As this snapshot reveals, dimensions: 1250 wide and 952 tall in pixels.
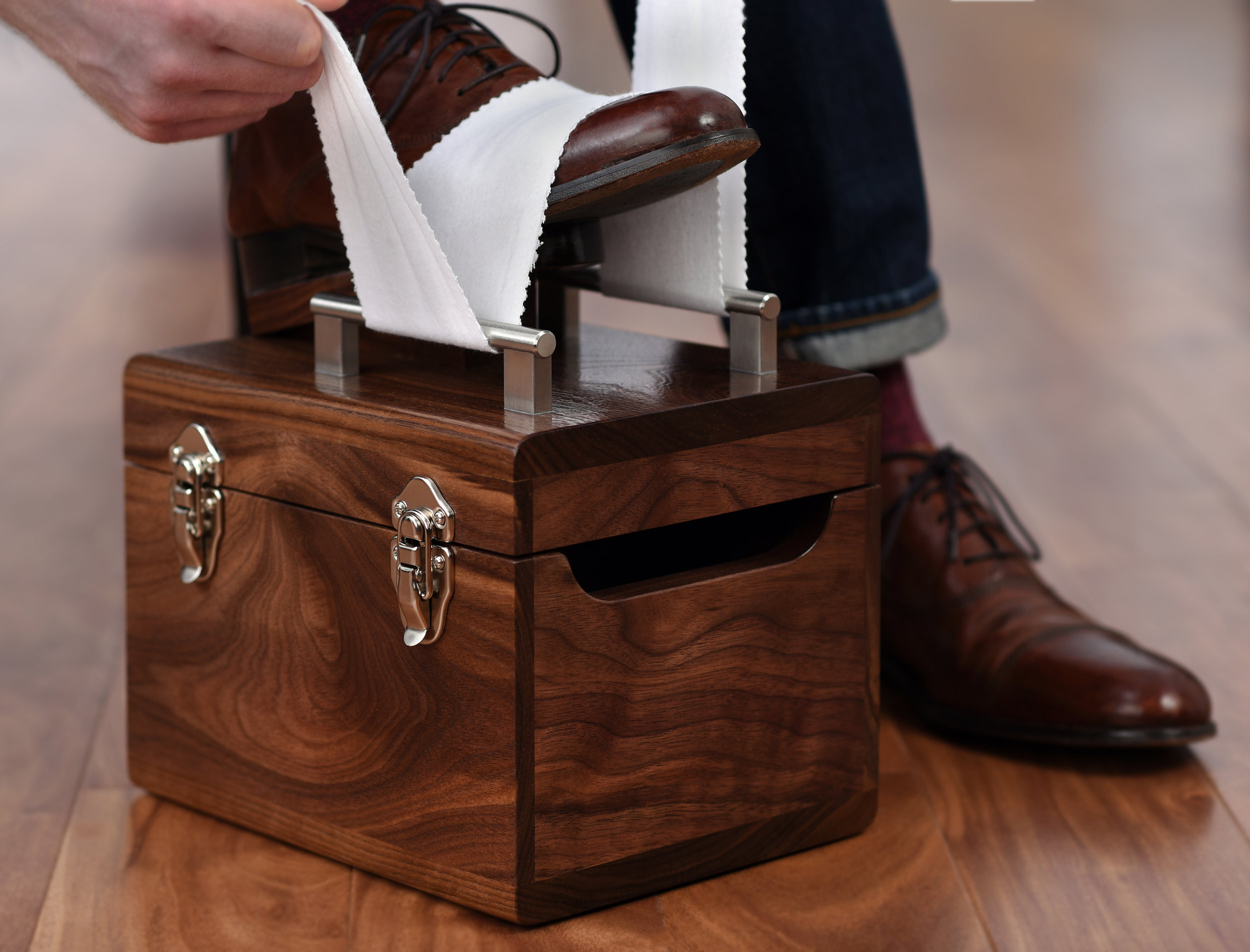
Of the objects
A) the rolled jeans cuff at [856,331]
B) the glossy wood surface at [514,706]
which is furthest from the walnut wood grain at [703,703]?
the rolled jeans cuff at [856,331]

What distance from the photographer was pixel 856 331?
940mm

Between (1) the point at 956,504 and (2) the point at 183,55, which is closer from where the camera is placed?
(2) the point at 183,55

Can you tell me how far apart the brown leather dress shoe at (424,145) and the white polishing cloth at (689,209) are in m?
0.04

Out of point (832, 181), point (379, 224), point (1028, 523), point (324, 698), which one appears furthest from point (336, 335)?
point (1028, 523)

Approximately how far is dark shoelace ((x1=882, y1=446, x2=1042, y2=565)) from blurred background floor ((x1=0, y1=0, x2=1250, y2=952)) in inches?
4.4

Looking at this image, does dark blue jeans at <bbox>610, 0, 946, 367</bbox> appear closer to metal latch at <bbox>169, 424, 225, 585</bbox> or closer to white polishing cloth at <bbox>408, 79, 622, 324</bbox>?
white polishing cloth at <bbox>408, 79, 622, 324</bbox>

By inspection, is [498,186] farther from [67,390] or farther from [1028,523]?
[67,390]


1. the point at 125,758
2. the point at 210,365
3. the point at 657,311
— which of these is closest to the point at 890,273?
the point at 210,365

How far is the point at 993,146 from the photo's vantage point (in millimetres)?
3029

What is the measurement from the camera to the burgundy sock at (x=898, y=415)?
37.8 inches

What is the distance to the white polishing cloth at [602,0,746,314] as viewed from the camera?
28.1 inches

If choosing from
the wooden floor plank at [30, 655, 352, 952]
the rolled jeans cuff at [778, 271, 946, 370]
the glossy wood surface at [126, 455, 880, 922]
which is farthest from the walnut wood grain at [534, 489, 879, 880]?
the rolled jeans cuff at [778, 271, 946, 370]

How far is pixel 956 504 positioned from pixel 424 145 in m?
0.40

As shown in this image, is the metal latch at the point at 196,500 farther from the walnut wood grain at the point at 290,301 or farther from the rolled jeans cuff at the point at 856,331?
the rolled jeans cuff at the point at 856,331
